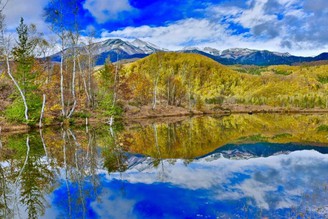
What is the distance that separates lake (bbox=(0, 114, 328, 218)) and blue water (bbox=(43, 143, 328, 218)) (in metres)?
0.03

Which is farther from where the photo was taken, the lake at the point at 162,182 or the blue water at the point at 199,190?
the lake at the point at 162,182

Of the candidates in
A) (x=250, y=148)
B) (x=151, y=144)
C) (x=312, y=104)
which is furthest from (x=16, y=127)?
(x=312, y=104)

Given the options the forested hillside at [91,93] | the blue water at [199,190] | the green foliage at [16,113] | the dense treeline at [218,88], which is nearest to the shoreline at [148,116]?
the green foliage at [16,113]

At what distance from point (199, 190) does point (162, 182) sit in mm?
1863

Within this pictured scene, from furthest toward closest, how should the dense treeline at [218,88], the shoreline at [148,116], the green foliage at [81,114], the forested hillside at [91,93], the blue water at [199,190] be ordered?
the dense treeline at [218,88], the green foliage at [81,114], the forested hillside at [91,93], the shoreline at [148,116], the blue water at [199,190]

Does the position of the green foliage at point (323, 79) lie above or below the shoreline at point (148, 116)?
above

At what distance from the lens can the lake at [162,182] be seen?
897 centimetres

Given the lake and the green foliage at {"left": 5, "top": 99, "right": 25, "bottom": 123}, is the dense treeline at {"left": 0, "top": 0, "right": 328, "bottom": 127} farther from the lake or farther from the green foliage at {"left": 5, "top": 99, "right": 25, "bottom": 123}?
the lake

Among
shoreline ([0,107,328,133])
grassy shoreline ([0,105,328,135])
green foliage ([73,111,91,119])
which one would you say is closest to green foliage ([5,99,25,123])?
grassy shoreline ([0,105,328,135])

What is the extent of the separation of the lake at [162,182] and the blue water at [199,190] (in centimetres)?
3

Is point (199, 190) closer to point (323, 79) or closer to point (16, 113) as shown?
point (16, 113)

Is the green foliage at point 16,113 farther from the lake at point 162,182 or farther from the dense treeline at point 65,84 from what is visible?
the lake at point 162,182

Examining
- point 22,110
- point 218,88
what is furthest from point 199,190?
point 218,88

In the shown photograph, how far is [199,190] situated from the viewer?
11023 millimetres
